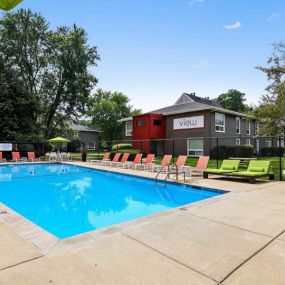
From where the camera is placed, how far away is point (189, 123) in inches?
864

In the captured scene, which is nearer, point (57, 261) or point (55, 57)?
point (57, 261)

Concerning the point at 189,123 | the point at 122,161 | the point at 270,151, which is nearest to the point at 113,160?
the point at 122,161

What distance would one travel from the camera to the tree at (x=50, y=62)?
2522 centimetres

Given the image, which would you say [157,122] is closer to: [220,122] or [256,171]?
[220,122]

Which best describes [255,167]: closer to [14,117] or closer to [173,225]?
[173,225]

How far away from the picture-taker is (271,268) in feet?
9.09

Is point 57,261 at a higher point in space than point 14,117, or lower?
lower

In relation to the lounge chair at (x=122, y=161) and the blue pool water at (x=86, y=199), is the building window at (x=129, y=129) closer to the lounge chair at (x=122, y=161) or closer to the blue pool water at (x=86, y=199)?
the lounge chair at (x=122, y=161)

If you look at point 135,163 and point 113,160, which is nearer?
point 135,163

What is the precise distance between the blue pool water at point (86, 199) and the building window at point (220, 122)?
38.9 feet

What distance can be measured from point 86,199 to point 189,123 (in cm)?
1523

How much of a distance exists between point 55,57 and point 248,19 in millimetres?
21289

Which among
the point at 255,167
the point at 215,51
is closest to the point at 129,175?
the point at 255,167

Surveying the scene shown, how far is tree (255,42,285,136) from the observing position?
14184 mm
